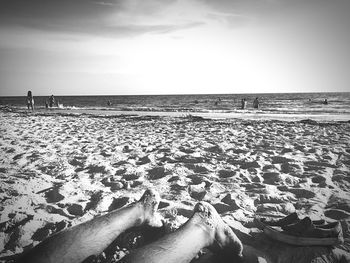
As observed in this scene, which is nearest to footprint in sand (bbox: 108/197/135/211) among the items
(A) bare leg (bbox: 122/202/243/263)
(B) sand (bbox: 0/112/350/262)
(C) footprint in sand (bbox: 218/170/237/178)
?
(B) sand (bbox: 0/112/350/262)

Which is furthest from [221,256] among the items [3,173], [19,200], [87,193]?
[3,173]

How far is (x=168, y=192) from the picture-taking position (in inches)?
125

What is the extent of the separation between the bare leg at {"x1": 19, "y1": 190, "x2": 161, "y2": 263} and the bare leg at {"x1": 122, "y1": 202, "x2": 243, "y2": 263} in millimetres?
338

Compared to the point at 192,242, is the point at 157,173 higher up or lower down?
lower down

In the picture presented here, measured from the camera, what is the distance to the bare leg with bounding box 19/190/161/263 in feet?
4.71

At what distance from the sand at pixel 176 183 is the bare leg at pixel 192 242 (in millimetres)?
435

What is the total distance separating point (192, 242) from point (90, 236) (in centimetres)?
75

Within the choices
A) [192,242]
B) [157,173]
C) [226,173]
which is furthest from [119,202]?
[226,173]

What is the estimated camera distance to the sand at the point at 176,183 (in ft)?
7.88

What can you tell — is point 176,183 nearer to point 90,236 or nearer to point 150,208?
point 150,208

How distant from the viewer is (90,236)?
1.67 metres

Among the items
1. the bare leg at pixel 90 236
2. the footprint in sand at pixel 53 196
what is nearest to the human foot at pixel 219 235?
the bare leg at pixel 90 236

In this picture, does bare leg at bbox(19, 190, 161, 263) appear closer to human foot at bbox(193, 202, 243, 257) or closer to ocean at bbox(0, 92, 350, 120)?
human foot at bbox(193, 202, 243, 257)

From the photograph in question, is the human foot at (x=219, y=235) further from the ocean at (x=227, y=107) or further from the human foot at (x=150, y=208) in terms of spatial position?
the ocean at (x=227, y=107)
